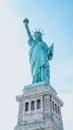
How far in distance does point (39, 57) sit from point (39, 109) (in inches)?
239

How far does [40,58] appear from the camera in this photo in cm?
3145

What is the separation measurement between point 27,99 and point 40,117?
279 cm

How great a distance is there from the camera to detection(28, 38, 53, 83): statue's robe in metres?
31.0

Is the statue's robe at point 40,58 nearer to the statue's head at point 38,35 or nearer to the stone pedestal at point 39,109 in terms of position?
the statue's head at point 38,35

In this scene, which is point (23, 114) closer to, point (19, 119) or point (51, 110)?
point (19, 119)

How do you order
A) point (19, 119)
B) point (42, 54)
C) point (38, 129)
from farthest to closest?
point (42, 54) → point (19, 119) → point (38, 129)

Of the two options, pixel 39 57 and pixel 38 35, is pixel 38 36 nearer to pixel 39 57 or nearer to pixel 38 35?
pixel 38 35

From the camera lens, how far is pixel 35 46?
107ft

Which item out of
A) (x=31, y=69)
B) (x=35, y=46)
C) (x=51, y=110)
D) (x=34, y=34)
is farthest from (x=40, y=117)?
(x=34, y=34)

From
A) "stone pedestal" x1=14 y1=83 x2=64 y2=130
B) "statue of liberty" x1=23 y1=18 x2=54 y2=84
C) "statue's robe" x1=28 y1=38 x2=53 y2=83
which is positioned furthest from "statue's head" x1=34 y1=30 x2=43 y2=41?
"stone pedestal" x1=14 y1=83 x2=64 y2=130

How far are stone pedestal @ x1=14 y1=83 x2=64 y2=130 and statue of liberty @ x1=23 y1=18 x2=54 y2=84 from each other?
49.5 inches

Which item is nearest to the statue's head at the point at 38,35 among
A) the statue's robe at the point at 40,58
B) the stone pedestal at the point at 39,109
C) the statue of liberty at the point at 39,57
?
the statue of liberty at the point at 39,57

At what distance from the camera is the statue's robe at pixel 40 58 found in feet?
102

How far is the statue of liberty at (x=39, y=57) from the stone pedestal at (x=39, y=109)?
1258 mm
